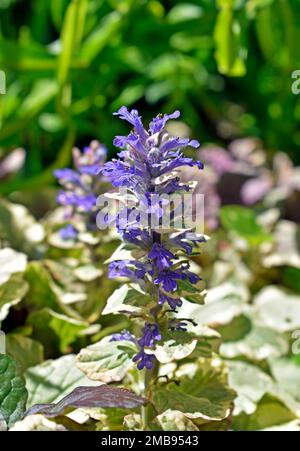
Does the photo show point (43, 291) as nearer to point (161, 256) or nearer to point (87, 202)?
point (87, 202)

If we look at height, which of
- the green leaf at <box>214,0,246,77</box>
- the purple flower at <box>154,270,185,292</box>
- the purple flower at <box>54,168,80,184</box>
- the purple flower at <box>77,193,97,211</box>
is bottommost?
the purple flower at <box>154,270,185,292</box>

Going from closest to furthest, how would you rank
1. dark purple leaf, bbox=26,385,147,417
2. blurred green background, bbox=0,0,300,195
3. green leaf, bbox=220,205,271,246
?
dark purple leaf, bbox=26,385,147,417 < green leaf, bbox=220,205,271,246 < blurred green background, bbox=0,0,300,195

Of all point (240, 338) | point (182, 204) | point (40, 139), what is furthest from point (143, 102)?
point (182, 204)

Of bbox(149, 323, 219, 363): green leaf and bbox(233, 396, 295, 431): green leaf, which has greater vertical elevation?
bbox(149, 323, 219, 363): green leaf

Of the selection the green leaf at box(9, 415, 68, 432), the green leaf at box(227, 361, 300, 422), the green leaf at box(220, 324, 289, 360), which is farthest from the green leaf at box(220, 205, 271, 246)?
the green leaf at box(9, 415, 68, 432)

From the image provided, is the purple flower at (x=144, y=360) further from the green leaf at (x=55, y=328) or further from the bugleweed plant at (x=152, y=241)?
the green leaf at (x=55, y=328)

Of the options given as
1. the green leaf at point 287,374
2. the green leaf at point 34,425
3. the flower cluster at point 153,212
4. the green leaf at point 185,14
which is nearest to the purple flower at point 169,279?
the flower cluster at point 153,212

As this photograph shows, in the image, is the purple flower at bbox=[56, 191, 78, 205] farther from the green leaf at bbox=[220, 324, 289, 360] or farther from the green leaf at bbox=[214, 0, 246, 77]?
the green leaf at bbox=[214, 0, 246, 77]

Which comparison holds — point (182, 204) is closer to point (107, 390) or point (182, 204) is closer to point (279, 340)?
point (107, 390)
